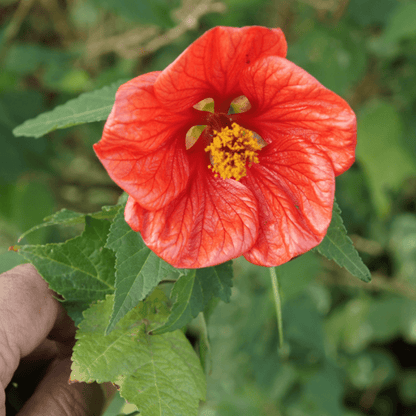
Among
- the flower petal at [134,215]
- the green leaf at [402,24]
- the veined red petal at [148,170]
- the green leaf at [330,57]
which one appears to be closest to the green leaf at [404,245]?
the green leaf at [330,57]

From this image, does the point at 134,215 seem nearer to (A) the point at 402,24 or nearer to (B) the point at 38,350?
(B) the point at 38,350

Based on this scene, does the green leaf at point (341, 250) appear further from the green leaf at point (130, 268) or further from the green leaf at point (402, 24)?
the green leaf at point (402, 24)

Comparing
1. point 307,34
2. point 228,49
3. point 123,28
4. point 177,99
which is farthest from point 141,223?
point 123,28

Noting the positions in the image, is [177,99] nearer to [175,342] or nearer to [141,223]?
[141,223]

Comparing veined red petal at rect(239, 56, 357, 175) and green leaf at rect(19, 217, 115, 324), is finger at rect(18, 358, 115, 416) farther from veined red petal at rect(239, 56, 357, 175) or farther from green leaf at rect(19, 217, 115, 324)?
veined red petal at rect(239, 56, 357, 175)

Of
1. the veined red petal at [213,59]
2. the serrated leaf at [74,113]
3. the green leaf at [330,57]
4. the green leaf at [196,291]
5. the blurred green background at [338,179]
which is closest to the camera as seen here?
the veined red petal at [213,59]
